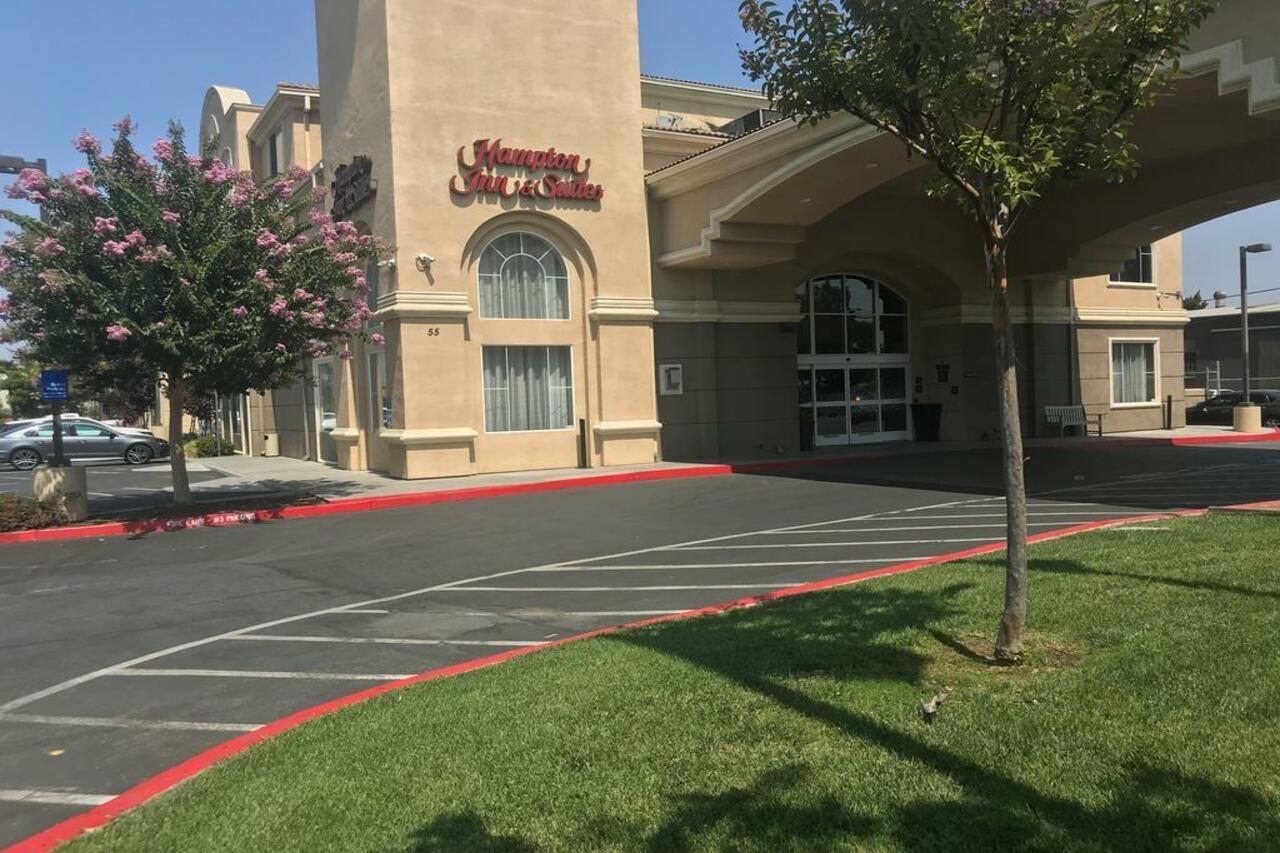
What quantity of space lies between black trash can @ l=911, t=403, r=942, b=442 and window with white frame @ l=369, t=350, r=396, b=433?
14621 mm

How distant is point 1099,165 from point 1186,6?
0.89 m

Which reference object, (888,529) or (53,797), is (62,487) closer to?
(53,797)

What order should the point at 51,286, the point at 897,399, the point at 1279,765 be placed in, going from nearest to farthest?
the point at 1279,765
the point at 51,286
the point at 897,399

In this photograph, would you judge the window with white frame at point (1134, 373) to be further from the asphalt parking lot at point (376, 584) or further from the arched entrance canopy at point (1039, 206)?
the asphalt parking lot at point (376, 584)

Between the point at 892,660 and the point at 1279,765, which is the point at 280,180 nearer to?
the point at 892,660

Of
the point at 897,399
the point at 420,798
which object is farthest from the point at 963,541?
the point at 897,399

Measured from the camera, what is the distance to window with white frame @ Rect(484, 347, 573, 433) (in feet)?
63.8

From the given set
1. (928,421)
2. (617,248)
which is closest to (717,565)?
(617,248)

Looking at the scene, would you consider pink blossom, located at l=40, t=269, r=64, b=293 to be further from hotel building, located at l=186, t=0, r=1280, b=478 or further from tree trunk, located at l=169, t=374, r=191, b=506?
hotel building, located at l=186, t=0, r=1280, b=478

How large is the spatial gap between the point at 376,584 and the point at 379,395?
11.0m

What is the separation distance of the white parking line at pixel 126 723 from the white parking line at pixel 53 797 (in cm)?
85

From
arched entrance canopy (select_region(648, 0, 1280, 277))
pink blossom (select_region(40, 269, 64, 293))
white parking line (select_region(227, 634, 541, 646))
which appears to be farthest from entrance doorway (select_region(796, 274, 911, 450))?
white parking line (select_region(227, 634, 541, 646))

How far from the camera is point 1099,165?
526cm

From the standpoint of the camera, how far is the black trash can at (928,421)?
1009 inches
